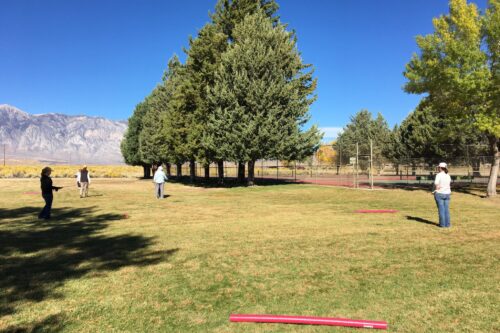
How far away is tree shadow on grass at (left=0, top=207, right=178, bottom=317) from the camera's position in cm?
595

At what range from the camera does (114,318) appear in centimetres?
484

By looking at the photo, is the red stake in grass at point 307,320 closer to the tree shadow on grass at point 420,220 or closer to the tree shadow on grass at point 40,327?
the tree shadow on grass at point 40,327

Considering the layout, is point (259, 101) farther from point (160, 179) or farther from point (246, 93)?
point (160, 179)

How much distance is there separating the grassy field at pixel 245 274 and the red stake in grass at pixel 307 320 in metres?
0.08

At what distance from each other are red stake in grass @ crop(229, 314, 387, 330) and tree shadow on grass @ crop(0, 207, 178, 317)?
291 cm

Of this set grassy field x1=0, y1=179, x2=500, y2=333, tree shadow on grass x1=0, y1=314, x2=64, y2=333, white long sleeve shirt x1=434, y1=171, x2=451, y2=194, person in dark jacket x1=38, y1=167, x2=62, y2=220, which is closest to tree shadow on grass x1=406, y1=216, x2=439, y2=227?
grassy field x1=0, y1=179, x2=500, y2=333

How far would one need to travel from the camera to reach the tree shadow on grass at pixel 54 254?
5.95m

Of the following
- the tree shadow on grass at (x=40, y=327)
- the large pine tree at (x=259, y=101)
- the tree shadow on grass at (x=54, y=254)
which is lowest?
the tree shadow on grass at (x=40, y=327)

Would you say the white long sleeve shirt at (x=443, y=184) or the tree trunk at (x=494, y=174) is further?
the tree trunk at (x=494, y=174)

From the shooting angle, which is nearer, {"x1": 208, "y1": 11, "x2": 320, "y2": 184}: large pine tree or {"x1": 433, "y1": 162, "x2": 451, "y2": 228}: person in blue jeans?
{"x1": 433, "y1": 162, "x2": 451, "y2": 228}: person in blue jeans

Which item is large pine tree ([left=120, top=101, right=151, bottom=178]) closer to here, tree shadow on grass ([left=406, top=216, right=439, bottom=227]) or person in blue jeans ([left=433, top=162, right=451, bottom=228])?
tree shadow on grass ([left=406, top=216, right=439, bottom=227])

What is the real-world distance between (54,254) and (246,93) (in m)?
20.2

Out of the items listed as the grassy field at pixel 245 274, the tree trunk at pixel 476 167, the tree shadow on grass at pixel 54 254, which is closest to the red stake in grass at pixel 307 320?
the grassy field at pixel 245 274

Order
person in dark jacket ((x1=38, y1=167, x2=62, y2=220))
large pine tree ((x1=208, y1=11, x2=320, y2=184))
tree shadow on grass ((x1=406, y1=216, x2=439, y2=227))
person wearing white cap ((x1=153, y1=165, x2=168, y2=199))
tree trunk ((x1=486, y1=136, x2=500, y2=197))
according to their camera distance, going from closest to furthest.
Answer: tree shadow on grass ((x1=406, y1=216, x2=439, y2=227)), person in dark jacket ((x1=38, y1=167, x2=62, y2=220)), tree trunk ((x1=486, y1=136, x2=500, y2=197)), person wearing white cap ((x1=153, y1=165, x2=168, y2=199)), large pine tree ((x1=208, y1=11, x2=320, y2=184))
